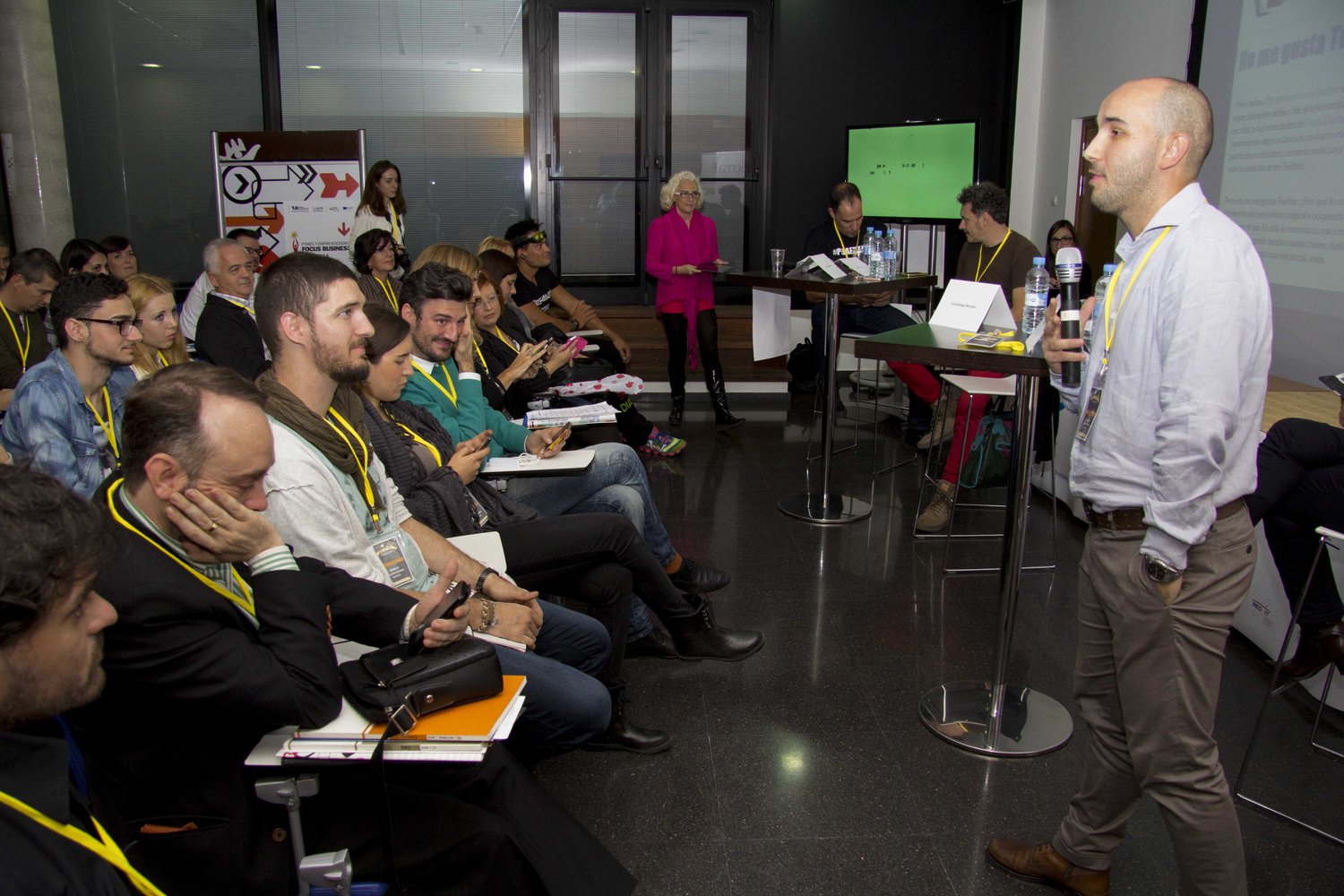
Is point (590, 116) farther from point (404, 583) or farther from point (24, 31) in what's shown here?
point (404, 583)

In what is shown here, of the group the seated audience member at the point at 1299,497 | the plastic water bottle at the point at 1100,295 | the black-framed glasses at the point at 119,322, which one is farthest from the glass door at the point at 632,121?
the plastic water bottle at the point at 1100,295

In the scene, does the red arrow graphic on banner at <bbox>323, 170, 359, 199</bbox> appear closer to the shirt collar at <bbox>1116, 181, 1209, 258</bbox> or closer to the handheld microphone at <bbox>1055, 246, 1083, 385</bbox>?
the handheld microphone at <bbox>1055, 246, 1083, 385</bbox>

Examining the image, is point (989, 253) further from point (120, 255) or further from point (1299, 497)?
point (120, 255)

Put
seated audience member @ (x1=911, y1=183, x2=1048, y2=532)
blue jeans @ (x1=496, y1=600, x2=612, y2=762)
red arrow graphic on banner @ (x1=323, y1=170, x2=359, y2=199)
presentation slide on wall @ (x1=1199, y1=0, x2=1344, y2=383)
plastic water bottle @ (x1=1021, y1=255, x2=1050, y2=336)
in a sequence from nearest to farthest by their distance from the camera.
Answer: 1. blue jeans @ (x1=496, y1=600, x2=612, y2=762)
2. plastic water bottle @ (x1=1021, y1=255, x2=1050, y2=336)
3. presentation slide on wall @ (x1=1199, y1=0, x2=1344, y2=383)
4. seated audience member @ (x1=911, y1=183, x2=1048, y2=532)
5. red arrow graphic on banner @ (x1=323, y1=170, x2=359, y2=199)

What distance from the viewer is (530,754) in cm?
212

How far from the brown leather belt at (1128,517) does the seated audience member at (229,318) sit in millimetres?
3459

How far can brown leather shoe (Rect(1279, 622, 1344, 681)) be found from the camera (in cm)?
257

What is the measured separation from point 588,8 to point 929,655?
628 cm

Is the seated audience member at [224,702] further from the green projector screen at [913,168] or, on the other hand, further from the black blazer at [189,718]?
the green projector screen at [913,168]

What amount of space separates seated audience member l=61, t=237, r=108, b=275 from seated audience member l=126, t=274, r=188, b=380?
1.77 metres

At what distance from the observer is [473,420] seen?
10.4 feet

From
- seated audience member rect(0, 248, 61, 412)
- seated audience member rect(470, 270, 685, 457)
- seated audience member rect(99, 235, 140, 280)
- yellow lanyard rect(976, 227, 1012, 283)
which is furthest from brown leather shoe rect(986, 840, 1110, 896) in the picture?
seated audience member rect(99, 235, 140, 280)

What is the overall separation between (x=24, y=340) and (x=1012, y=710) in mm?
4272

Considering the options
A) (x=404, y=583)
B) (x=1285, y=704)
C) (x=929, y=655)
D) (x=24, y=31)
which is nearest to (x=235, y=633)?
(x=404, y=583)
